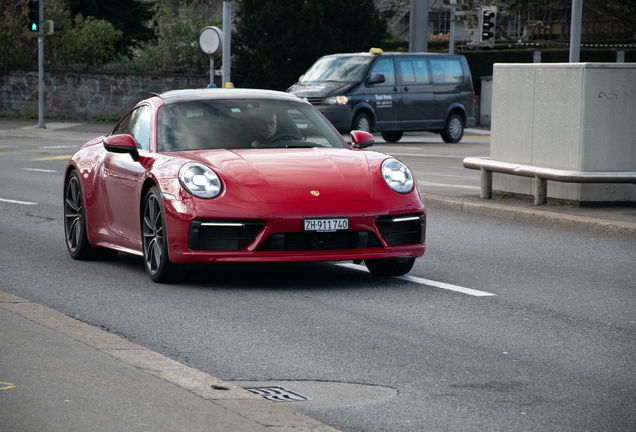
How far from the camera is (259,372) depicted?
5254mm

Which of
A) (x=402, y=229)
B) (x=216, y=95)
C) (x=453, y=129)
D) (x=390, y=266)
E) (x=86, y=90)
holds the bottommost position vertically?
(x=453, y=129)

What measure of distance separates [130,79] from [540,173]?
30.7m

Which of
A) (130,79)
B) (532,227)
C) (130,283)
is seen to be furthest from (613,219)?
(130,79)

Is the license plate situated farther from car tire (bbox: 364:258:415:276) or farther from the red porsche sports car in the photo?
car tire (bbox: 364:258:415:276)

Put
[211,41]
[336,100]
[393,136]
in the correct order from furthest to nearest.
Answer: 1. [393,136]
2. [336,100]
3. [211,41]

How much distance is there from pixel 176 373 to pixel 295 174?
283cm

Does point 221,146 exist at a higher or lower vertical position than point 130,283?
higher

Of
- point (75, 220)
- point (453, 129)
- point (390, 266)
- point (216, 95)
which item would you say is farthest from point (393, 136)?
point (390, 266)

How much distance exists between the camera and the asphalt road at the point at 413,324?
472 centimetres

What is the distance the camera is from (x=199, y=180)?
294 inches

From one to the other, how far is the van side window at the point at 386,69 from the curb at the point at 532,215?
12410 millimetres

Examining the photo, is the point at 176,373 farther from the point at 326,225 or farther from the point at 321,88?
the point at 321,88

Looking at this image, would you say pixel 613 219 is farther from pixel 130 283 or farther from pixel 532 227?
pixel 130 283

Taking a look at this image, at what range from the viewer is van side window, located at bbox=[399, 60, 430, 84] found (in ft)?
87.0
